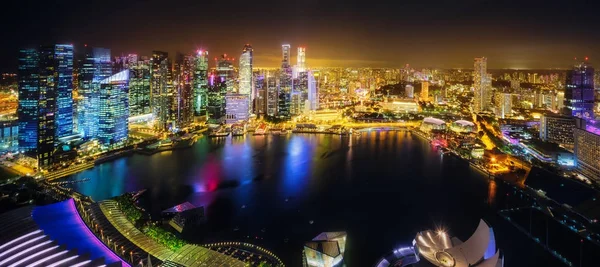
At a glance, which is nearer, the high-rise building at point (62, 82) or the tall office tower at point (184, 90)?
the high-rise building at point (62, 82)

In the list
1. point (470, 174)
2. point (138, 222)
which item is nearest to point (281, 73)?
point (470, 174)

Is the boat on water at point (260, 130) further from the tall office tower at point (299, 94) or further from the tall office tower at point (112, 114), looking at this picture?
the tall office tower at point (112, 114)

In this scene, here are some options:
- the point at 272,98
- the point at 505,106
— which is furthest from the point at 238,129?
the point at 505,106

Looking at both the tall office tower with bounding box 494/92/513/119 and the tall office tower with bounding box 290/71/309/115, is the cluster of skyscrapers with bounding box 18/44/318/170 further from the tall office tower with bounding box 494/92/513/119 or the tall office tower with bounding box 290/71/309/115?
the tall office tower with bounding box 494/92/513/119

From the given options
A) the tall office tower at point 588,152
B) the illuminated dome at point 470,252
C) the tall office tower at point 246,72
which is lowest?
the illuminated dome at point 470,252

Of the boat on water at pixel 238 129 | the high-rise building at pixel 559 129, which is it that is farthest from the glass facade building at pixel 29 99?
the high-rise building at pixel 559 129

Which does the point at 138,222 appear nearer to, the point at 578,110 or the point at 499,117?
the point at 578,110
